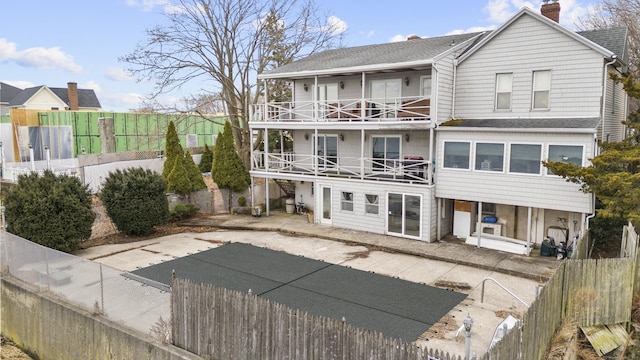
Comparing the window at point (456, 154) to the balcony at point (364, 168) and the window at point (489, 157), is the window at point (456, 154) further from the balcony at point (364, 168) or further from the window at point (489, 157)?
the balcony at point (364, 168)

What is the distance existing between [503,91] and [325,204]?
28.4 feet

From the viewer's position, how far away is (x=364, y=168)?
19062 mm

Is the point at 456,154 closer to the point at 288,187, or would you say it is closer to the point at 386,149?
the point at 386,149

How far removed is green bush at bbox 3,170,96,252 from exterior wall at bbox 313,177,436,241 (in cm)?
946

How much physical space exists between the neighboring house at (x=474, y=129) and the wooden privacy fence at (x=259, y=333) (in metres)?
10.2

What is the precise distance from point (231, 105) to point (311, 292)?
16.8 meters

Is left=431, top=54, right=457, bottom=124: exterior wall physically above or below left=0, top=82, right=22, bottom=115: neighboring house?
below

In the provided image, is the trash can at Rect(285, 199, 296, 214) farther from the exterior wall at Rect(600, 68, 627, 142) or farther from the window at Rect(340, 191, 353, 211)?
the exterior wall at Rect(600, 68, 627, 142)

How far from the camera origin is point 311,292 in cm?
1173

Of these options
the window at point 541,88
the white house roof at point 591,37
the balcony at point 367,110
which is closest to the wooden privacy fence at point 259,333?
the balcony at point 367,110

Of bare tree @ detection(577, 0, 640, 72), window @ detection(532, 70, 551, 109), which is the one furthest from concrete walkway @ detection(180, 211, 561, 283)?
bare tree @ detection(577, 0, 640, 72)

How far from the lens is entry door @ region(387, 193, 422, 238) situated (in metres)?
17.1

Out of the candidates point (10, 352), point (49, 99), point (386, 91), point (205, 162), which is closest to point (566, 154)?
point (386, 91)

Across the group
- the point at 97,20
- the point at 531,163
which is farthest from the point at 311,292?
the point at 97,20
